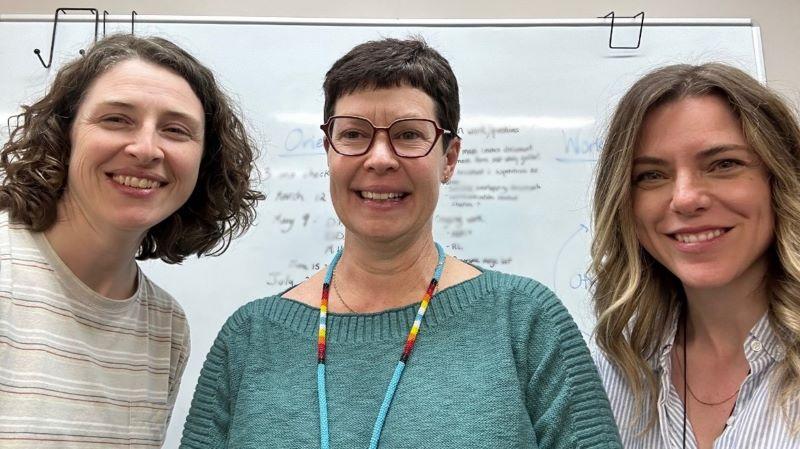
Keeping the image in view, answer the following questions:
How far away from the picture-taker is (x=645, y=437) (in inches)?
51.5

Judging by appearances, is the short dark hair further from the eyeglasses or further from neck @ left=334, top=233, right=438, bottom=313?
neck @ left=334, top=233, right=438, bottom=313

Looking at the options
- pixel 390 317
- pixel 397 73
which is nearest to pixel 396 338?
pixel 390 317

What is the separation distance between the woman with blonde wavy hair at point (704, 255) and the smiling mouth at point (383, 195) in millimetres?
469

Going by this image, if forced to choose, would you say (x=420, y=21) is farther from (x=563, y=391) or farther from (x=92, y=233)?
(x=563, y=391)

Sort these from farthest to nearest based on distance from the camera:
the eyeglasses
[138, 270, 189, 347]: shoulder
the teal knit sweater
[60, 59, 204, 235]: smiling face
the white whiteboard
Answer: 1. the white whiteboard
2. [138, 270, 189, 347]: shoulder
3. [60, 59, 204, 235]: smiling face
4. the eyeglasses
5. the teal knit sweater

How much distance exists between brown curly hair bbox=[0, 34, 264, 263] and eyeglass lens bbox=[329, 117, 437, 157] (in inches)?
18.1

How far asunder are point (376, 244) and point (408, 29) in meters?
1.12

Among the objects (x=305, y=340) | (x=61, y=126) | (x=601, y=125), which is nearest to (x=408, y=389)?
(x=305, y=340)

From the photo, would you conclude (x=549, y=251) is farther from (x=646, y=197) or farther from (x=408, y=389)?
(x=408, y=389)

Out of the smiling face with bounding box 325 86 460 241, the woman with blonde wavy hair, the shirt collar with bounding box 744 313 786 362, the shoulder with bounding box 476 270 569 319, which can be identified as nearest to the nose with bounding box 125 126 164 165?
the smiling face with bounding box 325 86 460 241

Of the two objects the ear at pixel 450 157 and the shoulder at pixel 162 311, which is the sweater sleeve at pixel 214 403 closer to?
the shoulder at pixel 162 311

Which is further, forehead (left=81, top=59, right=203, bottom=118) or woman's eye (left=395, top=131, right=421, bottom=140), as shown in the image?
forehead (left=81, top=59, right=203, bottom=118)

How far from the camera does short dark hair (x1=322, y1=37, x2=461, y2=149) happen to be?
46.8 inches

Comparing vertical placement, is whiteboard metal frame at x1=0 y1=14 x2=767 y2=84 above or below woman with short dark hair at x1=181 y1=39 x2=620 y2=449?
above
